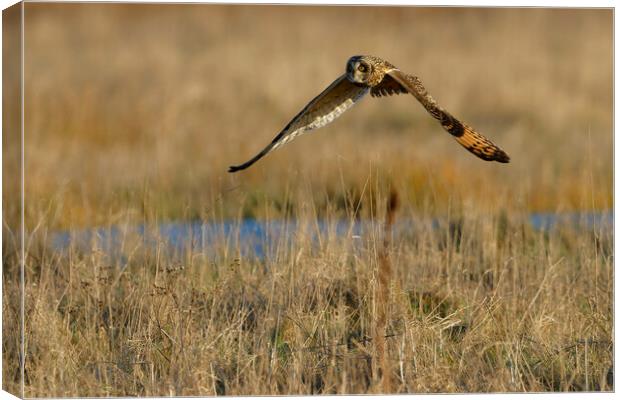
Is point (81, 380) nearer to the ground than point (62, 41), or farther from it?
nearer to the ground

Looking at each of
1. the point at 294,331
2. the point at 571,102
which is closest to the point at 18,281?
the point at 294,331

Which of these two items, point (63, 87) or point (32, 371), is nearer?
point (32, 371)

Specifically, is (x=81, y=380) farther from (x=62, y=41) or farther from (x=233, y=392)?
(x=62, y=41)

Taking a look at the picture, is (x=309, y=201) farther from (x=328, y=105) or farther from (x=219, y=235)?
Answer: (x=328, y=105)

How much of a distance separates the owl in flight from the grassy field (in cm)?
39

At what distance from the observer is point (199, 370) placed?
6141 millimetres

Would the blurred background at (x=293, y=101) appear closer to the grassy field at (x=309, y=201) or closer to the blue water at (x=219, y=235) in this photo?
the grassy field at (x=309, y=201)

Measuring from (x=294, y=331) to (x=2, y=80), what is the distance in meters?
1.71

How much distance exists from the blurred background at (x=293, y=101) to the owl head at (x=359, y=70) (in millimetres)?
3025

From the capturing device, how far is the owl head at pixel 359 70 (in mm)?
6766

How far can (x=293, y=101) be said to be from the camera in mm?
13578

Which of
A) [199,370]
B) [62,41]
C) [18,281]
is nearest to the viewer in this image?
[199,370]

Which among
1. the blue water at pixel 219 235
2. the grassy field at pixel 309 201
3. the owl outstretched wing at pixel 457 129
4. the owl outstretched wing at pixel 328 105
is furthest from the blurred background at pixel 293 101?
the owl outstretched wing at pixel 457 129

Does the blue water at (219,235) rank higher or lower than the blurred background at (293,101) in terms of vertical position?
lower
